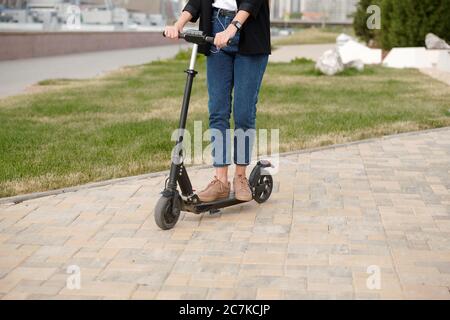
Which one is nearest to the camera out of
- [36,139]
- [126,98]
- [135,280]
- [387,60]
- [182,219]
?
[135,280]

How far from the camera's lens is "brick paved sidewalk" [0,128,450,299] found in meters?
3.22

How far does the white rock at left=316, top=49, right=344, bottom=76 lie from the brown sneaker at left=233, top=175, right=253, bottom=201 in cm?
1004

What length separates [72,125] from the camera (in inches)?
305

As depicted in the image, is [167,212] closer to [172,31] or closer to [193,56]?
[193,56]

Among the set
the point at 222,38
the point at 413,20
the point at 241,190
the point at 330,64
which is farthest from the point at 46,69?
the point at 222,38

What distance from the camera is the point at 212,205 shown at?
14.0 feet

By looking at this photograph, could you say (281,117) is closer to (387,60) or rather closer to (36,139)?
(36,139)

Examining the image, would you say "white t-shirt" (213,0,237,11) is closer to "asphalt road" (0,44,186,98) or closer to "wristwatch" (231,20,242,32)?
"wristwatch" (231,20,242,32)

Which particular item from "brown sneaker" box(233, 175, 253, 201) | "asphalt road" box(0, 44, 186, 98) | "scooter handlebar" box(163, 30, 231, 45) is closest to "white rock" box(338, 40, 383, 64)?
"asphalt road" box(0, 44, 186, 98)

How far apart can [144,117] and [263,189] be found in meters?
4.03

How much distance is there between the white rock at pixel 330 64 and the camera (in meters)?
14.2

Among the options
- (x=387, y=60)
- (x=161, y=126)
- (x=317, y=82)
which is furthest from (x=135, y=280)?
(x=387, y=60)

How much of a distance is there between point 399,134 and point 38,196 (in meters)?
3.84
